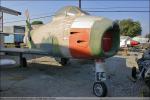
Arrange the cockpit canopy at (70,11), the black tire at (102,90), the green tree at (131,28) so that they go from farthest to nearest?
the green tree at (131,28)
the cockpit canopy at (70,11)
the black tire at (102,90)

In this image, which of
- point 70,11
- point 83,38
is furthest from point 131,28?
point 83,38

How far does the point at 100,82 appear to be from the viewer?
22.0ft

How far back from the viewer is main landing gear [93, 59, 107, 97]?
6594 mm

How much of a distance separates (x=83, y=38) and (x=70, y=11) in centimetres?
192

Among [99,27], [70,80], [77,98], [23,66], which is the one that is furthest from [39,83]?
[23,66]

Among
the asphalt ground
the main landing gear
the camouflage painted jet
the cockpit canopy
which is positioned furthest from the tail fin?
the main landing gear

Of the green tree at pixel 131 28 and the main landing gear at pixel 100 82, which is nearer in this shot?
the main landing gear at pixel 100 82

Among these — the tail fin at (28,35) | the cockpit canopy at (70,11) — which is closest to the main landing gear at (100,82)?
the cockpit canopy at (70,11)

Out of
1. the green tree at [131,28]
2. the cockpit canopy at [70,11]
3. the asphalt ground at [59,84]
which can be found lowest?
the asphalt ground at [59,84]

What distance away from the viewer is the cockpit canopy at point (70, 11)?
8523mm

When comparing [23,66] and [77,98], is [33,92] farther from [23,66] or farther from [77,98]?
[23,66]

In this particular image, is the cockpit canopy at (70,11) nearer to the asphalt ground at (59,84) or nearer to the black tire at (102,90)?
the asphalt ground at (59,84)

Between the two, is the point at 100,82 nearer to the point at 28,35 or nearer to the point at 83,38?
the point at 83,38

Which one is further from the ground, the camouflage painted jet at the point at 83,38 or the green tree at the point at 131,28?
the green tree at the point at 131,28
